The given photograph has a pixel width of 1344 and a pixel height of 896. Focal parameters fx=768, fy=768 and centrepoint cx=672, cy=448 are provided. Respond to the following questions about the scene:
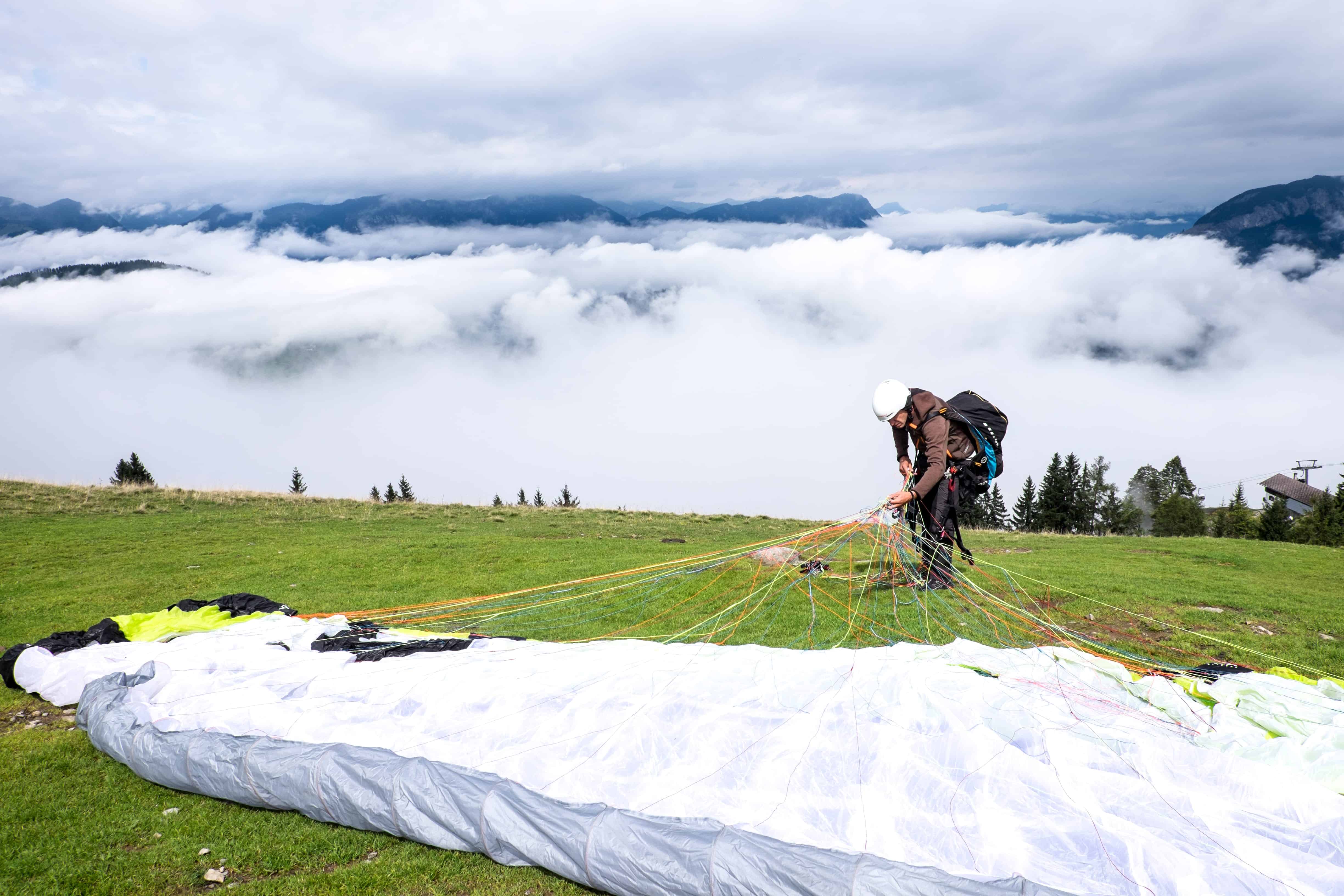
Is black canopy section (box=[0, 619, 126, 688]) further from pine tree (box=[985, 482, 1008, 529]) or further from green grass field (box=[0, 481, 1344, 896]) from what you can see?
pine tree (box=[985, 482, 1008, 529])

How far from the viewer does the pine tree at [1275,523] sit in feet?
201

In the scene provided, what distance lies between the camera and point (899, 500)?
7.91 m

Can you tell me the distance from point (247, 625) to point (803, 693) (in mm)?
5773

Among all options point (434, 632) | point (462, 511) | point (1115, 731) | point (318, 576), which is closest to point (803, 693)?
point (1115, 731)

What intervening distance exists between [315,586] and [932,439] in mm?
9689

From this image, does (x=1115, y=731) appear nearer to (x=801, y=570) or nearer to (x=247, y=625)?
(x=801, y=570)

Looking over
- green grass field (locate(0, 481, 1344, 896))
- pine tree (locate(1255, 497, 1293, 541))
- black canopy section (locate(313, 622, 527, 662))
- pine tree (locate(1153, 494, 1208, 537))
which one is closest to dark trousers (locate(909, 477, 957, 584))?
green grass field (locate(0, 481, 1344, 896))

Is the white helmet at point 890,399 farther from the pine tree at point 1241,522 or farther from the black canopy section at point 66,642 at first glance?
the pine tree at point 1241,522

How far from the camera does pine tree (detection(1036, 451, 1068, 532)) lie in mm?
72562

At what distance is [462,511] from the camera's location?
78.1ft

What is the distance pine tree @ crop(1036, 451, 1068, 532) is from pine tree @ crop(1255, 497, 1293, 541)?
14.6 meters

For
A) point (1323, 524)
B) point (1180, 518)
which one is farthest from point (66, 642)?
point (1180, 518)

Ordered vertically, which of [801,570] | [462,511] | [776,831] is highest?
[776,831]

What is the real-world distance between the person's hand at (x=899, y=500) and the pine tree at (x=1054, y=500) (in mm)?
72203
